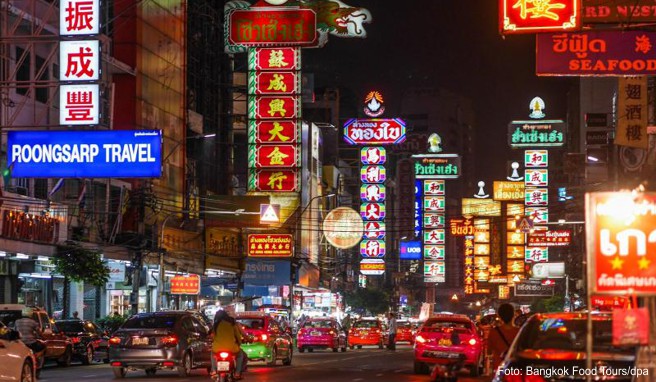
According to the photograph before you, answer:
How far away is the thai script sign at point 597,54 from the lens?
66.3 ft

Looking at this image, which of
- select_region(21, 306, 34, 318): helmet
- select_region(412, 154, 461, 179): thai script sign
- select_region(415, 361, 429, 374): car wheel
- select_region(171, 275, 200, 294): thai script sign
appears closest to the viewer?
select_region(415, 361, 429, 374): car wheel

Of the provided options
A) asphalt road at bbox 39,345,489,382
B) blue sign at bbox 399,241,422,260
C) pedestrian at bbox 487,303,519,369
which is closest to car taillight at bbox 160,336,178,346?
asphalt road at bbox 39,345,489,382

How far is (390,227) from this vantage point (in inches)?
5561

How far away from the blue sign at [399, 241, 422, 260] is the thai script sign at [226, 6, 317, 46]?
219ft

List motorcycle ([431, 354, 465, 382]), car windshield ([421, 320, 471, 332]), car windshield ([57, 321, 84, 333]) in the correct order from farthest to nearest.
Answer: car windshield ([57, 321, 84, 333])
car windshield ([421, 320, 471, 332])
motorcycle ([431, 354, 465, 382])

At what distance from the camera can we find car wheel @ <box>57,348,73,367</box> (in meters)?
35.3

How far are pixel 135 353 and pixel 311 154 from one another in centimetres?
5984

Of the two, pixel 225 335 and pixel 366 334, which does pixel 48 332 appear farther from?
A: pixel 366 334

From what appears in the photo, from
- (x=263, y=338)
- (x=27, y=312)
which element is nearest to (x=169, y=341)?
(x=27, y=312)

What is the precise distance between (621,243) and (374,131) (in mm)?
78407

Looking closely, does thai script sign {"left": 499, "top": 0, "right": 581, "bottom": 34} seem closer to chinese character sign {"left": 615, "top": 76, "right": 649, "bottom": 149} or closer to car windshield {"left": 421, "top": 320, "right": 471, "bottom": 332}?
car windshield {"left": 421, "top": 320, "right": 471, "bottom": 332}

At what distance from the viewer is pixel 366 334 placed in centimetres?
5509

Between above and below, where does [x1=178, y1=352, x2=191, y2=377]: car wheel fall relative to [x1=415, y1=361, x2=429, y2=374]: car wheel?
above

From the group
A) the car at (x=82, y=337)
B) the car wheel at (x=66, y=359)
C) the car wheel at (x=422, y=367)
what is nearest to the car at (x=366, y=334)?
the car at (x=82, y=337)
